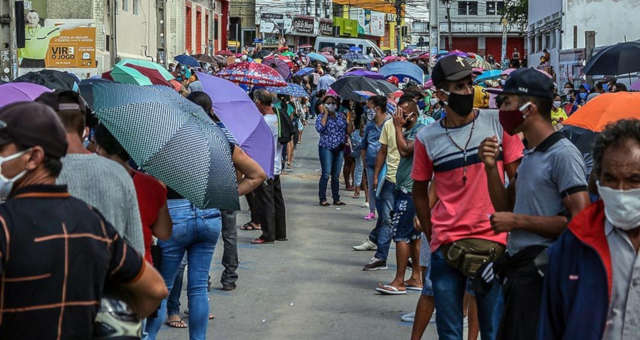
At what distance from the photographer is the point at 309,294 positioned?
34.0ft

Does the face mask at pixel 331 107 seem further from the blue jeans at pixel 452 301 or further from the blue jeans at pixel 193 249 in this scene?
the blue jeans at pixel 452 301

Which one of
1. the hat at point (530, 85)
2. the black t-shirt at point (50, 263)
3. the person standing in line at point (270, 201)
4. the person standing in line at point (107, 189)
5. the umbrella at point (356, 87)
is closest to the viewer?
the black t-shirt at point (50, 263)

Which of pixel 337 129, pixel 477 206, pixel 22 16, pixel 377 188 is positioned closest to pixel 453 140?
pixel 477 206

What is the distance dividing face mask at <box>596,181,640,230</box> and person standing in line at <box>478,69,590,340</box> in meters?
1.29

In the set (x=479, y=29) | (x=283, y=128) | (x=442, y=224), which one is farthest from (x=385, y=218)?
(x=479, y=29)

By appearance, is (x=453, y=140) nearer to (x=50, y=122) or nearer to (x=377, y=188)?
(x=50, y=122)

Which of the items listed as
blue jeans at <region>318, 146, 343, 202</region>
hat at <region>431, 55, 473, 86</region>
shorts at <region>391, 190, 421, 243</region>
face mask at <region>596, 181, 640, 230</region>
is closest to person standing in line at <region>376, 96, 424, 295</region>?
shorts at <region>391, 190, 421, 243</region>

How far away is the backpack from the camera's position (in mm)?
14438

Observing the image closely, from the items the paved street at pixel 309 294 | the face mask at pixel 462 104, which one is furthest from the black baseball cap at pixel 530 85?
the paved street at pixel 309 294

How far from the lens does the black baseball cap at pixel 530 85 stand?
5332 mm

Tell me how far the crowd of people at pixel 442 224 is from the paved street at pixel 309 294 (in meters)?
0.79

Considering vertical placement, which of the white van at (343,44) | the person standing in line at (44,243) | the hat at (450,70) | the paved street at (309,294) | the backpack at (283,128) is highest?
the white van at (343,44)

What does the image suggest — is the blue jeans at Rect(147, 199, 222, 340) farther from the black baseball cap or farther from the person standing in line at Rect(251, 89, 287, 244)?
the person standing in line at Rect(251, 89, 287, 244)

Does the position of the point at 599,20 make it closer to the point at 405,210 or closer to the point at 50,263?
the point at 405,210
